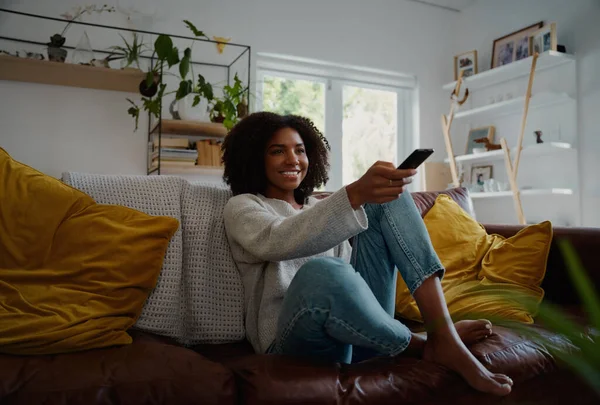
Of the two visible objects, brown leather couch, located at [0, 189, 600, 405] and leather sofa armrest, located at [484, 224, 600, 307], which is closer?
brown leather couch, located at [0, 189, 600, 405]

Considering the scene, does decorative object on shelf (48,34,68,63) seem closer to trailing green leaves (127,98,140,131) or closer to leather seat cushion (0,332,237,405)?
trailing green leaves (127,98,140,131)

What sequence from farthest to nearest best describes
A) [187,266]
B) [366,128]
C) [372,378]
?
[366,128] < [187,266] < [372,378]

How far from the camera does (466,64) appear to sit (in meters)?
4.52

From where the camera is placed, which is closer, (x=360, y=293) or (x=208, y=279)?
(x=360, y=293)

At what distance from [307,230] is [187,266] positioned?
0.44 meters

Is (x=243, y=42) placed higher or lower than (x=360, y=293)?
higher

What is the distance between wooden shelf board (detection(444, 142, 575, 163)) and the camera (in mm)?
3561

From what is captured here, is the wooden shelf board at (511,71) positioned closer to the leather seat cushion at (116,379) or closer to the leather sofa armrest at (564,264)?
the leather sofa armrest at (564,264)

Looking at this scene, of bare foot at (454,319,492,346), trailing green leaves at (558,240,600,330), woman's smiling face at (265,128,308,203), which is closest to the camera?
trailing green leaves at (558,240,600,330)

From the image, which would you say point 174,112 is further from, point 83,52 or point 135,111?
point 83,52

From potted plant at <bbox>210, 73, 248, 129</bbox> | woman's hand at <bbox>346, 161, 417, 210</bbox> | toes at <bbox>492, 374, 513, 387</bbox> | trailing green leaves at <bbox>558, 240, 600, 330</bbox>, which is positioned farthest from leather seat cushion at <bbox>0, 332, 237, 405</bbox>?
potted plant at <bbox>210, 73, 248, 129</bbox>

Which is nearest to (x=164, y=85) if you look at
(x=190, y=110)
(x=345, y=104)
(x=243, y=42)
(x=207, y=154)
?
(x=190, y=110)

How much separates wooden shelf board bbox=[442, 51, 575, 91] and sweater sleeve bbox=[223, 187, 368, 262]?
121 inches

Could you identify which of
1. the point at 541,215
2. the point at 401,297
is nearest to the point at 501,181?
the point at 541,215
